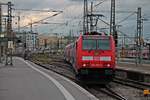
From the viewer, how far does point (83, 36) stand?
24312 mm

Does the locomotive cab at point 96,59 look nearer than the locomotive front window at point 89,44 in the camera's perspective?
Yes

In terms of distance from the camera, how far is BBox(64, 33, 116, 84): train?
2331 cm

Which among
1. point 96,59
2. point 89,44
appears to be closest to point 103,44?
point 89,44

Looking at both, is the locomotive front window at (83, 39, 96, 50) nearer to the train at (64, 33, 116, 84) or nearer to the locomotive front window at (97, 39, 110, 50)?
the train at (64, 33, 116, 84)

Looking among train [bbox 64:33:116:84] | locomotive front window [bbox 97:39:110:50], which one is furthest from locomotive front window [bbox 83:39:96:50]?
locomotive front window [bbox 97:39:110:50]

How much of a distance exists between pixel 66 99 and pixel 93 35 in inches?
402

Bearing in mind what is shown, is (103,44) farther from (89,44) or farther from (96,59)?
(96,59)

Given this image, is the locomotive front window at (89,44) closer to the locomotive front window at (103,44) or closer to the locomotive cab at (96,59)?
the locomotive cab at (96,59)

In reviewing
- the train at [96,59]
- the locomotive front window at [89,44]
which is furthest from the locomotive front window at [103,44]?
the locomotive front window at [89,44]

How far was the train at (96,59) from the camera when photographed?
23312 mm

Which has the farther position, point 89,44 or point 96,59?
point 89,44

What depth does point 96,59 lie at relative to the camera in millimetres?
23484

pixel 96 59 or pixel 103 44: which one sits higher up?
pixel 103 44

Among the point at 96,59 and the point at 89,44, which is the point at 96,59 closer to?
the point at 96,59
